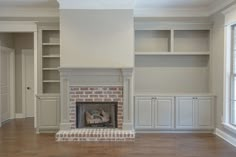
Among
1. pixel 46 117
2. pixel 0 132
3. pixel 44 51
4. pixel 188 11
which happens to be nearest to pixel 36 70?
pixel 44 51

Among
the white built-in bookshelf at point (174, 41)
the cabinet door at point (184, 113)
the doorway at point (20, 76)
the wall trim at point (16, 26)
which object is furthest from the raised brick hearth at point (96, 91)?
the doorway at point (20, 76)

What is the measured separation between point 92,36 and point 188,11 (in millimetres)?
2354

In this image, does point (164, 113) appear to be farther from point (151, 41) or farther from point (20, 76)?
point (20, 76)

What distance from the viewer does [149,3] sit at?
6043 mm

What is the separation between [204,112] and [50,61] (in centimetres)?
383

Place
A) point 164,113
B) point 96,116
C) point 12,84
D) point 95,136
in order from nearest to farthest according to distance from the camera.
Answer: point 95,136, point 96,116, point 164,113, point 12,84

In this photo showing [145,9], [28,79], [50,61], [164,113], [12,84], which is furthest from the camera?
[28,79]

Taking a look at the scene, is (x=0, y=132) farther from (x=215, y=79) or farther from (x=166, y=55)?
(x=215, y=79)

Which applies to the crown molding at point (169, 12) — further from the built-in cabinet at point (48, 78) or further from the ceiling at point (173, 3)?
the built-in cabinet at point (48, 78)

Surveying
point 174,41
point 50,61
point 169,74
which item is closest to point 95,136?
point 50,61

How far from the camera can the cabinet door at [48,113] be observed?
6.21 meters

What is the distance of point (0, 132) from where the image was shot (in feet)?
20.8

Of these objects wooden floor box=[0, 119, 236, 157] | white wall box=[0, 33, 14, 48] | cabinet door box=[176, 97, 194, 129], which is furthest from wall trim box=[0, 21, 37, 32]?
cabinet door box=[176, 97, 194, 129]

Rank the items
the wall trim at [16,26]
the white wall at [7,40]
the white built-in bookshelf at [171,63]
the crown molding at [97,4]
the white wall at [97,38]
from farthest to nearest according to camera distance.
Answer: the white wall at [7,40] → the white built-in bookshelf at [171,63] → the wall trim at [16,26] → the white wall at [97,38] → the crown molding at [97,4]
